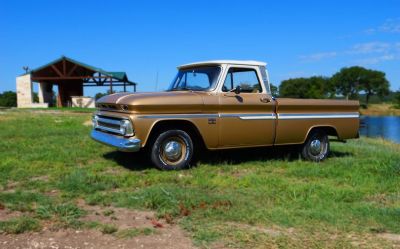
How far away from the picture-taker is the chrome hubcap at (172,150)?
737cm

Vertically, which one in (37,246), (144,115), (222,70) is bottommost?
(37,246)

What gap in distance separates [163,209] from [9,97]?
85605 millimetres

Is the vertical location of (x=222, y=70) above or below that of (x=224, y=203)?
above

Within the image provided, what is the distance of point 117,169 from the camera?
7.38 m

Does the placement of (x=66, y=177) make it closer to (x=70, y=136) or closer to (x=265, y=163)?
(x=265, y=163)

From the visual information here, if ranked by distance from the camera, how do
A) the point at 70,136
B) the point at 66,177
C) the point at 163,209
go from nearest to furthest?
the point at 163,209, the point at 66,177, the point at 70,136

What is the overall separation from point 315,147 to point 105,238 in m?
5.84

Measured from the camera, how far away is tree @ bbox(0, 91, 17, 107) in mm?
72525

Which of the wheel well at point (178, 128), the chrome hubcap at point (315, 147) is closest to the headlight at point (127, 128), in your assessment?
the wheel well at point (178, 128)

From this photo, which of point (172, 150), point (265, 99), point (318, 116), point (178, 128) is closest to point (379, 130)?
point (318, 116)

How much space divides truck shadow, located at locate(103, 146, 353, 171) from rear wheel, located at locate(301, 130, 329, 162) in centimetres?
21

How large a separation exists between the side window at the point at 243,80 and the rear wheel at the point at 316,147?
1.58 meters

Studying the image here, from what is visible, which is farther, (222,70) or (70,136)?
(70,136)

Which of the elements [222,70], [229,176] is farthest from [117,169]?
[222,70]
